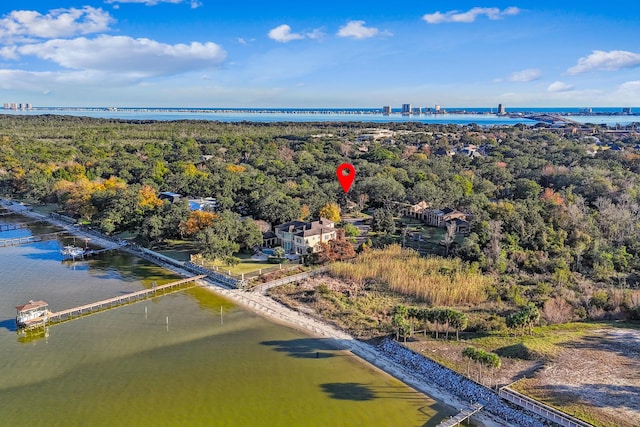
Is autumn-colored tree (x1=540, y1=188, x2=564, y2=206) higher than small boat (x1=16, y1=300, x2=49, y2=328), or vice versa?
autumn-colored tree (x1=540, y1=188, x2=564, y2=206)

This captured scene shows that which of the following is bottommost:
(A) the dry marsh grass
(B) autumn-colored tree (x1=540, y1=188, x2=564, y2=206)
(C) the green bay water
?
(C) the green bay water

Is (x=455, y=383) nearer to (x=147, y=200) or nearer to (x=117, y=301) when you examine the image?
(x=117, y=301)

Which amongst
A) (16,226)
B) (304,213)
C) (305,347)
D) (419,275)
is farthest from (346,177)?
(16,226)

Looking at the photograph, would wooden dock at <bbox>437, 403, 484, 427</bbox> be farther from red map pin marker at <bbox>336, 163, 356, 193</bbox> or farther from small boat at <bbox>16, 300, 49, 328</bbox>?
red map pin marker at <bbox>336, 163, 356, 193</bbox>

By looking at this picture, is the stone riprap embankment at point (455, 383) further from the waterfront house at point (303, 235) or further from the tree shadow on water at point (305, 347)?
the waterfront house at point (303, 235)

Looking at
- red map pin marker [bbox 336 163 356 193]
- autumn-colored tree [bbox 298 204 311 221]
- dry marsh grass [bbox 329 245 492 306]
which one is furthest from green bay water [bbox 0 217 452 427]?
red map pin marker [bbox 336 163 356 193]

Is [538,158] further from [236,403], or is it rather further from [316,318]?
[236,403]

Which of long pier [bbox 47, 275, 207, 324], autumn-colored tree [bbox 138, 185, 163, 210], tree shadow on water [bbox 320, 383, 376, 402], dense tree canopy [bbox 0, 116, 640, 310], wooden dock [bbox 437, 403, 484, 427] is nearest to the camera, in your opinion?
wooden dock [bbox 437, 403, 484, 427]

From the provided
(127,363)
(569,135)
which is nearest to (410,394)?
(127,363)

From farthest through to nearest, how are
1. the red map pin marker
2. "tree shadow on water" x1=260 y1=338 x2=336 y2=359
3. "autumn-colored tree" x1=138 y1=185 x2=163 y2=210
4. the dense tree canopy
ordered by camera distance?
1. "autumn-colored tree" x1=138 y1=185 x2=163 y2=210
2. the red map pin marker
3. the dense tree canopy
4. "tree shadow on water" x1=260 y1=338 x2=336 y2=359
